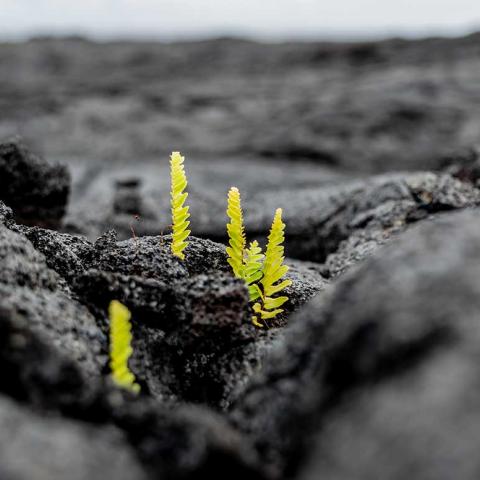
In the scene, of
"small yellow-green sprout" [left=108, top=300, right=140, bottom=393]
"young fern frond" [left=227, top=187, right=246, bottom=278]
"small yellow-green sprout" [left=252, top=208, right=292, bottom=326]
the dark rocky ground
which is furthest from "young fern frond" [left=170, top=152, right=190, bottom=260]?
"small yellow-green sprout" [left=108, top=300, right=140, bottom=393]

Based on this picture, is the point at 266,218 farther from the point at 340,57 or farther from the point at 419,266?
the point at 340,57

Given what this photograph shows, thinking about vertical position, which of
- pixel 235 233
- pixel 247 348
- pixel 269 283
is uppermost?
pixel 235 233

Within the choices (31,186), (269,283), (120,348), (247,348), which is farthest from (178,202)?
(31,186)

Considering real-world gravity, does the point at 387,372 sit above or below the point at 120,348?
below

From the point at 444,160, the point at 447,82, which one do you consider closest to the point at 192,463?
the point at 444,160

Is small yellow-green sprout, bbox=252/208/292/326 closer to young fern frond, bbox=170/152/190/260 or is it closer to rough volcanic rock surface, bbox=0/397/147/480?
young fern frond, bbox=170/152/190/260

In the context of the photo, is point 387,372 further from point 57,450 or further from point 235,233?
point 235,233

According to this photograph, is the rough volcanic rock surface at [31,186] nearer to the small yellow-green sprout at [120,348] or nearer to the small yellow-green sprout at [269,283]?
the small yellow-green sprout at [269,283]
